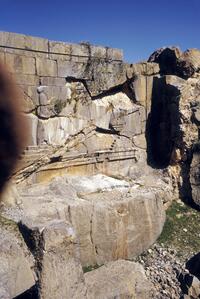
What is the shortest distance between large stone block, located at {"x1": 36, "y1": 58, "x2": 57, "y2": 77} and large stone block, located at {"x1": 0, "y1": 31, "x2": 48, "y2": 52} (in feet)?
0.85

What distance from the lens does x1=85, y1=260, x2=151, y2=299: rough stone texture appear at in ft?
19.1

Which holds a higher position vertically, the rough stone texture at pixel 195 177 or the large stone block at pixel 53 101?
the large stone block at pixel 53 101

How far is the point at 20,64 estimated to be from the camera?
8.75 meters

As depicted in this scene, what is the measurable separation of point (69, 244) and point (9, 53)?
4.74 meters

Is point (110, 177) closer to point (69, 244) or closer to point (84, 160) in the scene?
point (84, 160)

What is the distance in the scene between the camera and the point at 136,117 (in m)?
11.1

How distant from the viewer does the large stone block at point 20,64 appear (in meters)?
8.56

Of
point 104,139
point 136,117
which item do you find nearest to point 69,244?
point 104,139

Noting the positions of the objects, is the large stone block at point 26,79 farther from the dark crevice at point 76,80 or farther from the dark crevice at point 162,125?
the dark crevice at point 162,125

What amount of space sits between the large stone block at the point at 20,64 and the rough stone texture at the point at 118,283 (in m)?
4.61

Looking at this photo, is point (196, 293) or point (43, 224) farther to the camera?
point (43, 224)

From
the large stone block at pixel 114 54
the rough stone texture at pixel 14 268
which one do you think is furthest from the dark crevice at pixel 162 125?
the rough stone texture at pixel 14 268

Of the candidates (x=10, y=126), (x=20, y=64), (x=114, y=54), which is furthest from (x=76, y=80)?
(x=10, y=126)

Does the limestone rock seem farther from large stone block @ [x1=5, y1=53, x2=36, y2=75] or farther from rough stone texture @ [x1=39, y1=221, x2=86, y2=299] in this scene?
rough stone texture @ [x1=39, y1=221, x2=86, y2=299]
